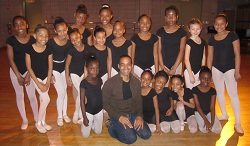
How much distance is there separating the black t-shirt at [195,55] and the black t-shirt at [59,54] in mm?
1620

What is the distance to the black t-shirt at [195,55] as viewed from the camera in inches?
135

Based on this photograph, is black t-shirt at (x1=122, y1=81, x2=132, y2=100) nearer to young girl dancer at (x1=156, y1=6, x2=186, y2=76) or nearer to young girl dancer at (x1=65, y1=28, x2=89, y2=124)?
young girl dancer at (x1=65, y1=28, x2=89, y2=124)

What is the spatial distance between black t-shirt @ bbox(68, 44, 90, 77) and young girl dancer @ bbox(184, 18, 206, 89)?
1.33 meters

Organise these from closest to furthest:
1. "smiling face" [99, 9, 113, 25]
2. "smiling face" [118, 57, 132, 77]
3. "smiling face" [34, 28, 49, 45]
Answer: "smiling face" [118, 57, 132, 77] < "smiling face" [34, 28, 49, 45] < "smiling face" [99, 9, 113, 25]

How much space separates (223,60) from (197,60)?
327mm

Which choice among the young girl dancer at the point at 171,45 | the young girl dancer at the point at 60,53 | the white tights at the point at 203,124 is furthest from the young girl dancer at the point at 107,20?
the white tights at the point at 203,124

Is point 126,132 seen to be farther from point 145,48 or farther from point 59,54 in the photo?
point 59,54

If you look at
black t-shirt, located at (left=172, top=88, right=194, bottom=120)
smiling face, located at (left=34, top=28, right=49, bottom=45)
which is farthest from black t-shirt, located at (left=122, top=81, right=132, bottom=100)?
smiling face, located at (left=34, top=28, right=49, bottom=45)

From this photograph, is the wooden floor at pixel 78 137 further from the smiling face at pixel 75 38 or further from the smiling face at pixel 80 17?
the smiling face at pixel 80 17

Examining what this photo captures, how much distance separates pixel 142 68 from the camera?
3.65 metres

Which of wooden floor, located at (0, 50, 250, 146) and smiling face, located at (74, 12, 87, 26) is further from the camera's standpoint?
smiling face, located at (74, 12, 87, 26)

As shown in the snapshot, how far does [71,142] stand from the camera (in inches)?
121

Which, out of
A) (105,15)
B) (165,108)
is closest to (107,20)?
(105,15)

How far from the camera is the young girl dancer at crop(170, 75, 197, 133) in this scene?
3.41 metres
